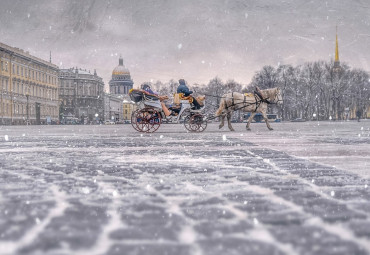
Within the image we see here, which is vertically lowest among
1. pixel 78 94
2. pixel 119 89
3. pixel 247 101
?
pixel 247 101

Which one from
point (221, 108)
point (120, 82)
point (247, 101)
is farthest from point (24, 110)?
point (120, 82)

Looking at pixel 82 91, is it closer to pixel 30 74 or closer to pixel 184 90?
pixel 30 74

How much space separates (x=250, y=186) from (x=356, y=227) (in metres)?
1.64

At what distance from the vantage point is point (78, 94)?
11738 cm

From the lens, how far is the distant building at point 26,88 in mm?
64125

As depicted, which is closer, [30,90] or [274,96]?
[274,96]

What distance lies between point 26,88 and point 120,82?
363 ft

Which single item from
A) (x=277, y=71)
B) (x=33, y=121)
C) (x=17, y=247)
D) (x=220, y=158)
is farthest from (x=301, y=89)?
(x=17, y=247)

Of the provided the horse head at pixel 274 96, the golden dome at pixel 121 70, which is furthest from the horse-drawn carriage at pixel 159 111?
the golden dome at pixel 121 70

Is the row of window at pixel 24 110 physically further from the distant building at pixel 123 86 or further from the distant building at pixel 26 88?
the distant building at pixel 123 86

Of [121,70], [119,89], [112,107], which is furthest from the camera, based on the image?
[121,70]

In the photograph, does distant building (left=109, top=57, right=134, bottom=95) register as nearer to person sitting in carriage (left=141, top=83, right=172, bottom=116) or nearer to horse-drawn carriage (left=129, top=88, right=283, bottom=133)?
horse-drawn carriage (left=129, top=88, right=283, bottom=133)

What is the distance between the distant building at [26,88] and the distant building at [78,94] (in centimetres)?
2817

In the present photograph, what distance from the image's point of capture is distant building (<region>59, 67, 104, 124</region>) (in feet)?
382
